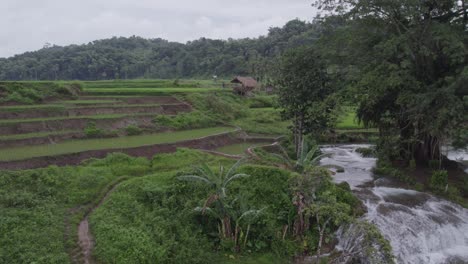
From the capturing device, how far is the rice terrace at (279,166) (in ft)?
37.5

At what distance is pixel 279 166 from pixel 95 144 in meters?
10.7

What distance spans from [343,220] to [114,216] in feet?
23.5

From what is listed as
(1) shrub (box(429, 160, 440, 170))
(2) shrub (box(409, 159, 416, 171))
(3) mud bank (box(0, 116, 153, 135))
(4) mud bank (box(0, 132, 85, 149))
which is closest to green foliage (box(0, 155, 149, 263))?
(4) mud bank (box(0, 132, 85, 149))

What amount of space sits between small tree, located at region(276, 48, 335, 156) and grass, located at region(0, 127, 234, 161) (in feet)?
22.9

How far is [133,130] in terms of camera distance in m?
25.0

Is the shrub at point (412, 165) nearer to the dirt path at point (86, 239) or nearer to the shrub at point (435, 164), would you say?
the shrub at point (435, 164)

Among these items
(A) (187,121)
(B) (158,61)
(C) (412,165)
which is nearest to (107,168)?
(A) (187,121)

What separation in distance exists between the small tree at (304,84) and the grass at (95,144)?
6988 millimetres

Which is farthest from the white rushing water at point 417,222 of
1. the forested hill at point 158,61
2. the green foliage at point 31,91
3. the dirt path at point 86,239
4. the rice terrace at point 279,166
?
the forested hill at point 158,61

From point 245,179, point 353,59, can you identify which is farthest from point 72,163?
point 353,59

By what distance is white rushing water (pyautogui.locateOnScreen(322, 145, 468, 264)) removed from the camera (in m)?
12.4

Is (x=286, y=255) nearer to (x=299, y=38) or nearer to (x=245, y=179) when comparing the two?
(x=245, y=179)

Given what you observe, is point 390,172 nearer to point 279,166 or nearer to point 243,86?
point 279,166

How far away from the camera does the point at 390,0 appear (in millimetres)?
17828
